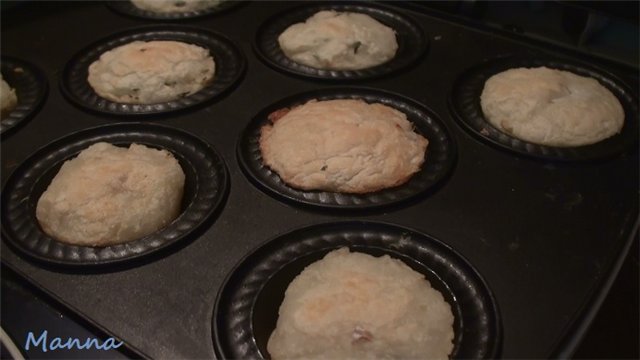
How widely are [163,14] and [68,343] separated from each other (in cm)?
146

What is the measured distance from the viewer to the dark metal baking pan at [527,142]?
163 cm

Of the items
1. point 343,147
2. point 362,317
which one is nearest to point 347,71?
point 343,147

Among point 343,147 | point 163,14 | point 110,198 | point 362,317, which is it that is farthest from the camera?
point 163,14

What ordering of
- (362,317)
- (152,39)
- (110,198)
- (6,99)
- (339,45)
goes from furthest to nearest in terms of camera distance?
(152,39)
(339,45)
(6,99)
(110,198)
(362,317)

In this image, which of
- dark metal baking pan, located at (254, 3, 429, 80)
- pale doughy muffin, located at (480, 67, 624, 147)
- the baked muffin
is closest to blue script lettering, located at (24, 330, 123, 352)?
the baked muffin

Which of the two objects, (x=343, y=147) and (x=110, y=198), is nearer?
(x=110, y=198)

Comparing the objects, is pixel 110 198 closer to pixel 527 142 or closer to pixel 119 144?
pixel 119 144

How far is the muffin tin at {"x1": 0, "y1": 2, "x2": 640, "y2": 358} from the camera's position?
1.24 meters

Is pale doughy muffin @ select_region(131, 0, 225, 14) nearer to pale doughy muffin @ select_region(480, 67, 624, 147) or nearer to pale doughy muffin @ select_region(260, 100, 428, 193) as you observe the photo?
pale doughy muffin @ select_region(260, 100, 428, 193)

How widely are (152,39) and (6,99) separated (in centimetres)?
57

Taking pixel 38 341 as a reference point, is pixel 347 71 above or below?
above

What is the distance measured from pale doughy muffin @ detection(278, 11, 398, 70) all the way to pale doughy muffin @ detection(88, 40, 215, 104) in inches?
12.3

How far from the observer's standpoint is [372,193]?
60.4 inches

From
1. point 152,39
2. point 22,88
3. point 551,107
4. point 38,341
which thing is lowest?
point 38,341
